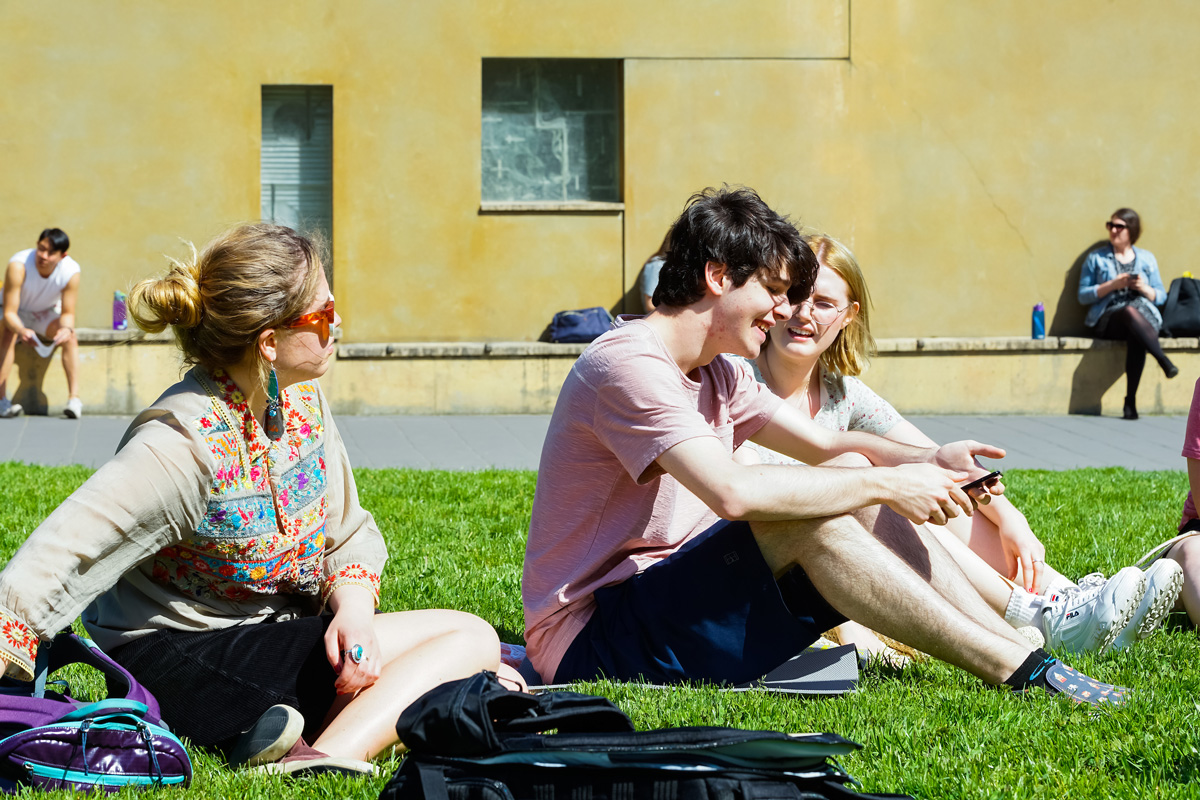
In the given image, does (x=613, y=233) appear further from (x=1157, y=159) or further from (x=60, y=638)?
(x=60, y=638)

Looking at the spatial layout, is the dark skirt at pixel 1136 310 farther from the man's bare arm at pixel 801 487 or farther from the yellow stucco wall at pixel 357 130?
the man's bare arm at pixel 801 487

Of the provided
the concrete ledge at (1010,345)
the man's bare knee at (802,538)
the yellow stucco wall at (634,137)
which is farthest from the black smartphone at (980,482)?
the yellow stucco wall at (634,137)

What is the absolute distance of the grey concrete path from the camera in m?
9.33

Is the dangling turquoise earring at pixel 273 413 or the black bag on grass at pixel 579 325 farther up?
the dangling turquoise earring at pixel 273 413

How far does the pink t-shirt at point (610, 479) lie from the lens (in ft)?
11.1

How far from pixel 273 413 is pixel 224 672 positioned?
2.05 feet

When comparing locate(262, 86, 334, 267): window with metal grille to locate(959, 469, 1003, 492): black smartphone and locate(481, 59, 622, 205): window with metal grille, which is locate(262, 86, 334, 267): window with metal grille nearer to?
locate(481, 59, 622, 205): window with metal grille

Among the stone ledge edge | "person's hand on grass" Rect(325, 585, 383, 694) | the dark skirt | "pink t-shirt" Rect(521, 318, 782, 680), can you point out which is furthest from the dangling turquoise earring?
the dark skirt

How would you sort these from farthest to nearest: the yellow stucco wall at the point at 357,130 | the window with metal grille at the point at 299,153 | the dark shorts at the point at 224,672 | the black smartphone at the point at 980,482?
the window with metal grille at the point at 299,153, the yellow stucco wall at the point at 357,130, the black smartphone at the point at 980,482, the dark shorts at the point at 224,672

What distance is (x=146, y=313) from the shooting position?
301cm

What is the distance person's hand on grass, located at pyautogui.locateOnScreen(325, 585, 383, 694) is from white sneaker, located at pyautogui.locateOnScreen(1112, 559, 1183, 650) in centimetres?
234

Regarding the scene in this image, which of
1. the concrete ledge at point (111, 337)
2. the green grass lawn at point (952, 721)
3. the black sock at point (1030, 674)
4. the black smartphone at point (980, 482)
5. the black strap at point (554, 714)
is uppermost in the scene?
the black smartphone at point (980, 482)

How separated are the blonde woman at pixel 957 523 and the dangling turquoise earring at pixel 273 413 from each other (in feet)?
5.57

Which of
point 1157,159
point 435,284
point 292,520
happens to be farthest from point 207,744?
point 1157,159
